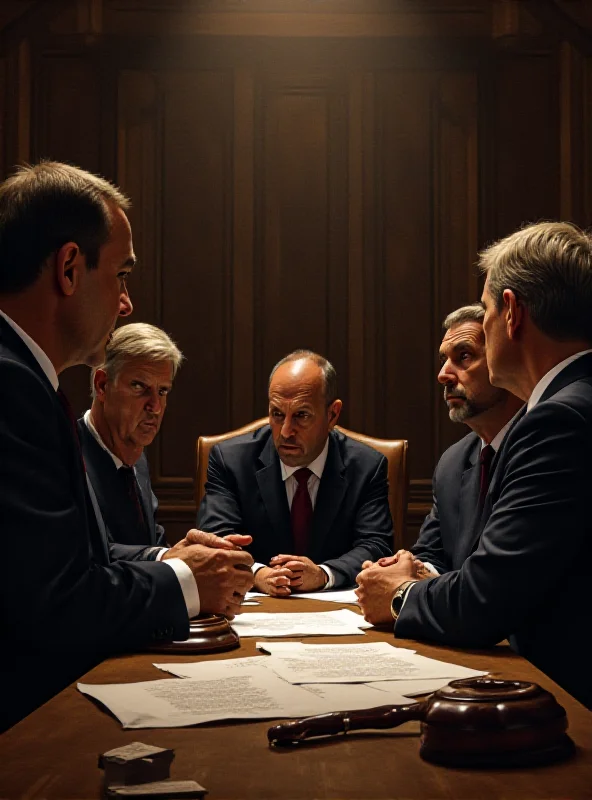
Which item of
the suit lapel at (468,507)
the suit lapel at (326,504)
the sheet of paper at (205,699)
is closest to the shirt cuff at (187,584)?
the sheet of paper at (205,699)

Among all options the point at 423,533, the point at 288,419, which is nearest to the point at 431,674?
the point at 423,533

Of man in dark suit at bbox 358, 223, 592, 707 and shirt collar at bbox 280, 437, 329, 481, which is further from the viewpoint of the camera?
shirt collar at bbox 280, 437, 329, 481

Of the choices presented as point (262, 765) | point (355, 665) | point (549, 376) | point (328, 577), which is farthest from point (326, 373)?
point (262, 765)

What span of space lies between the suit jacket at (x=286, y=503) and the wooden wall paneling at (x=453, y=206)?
6.08ft

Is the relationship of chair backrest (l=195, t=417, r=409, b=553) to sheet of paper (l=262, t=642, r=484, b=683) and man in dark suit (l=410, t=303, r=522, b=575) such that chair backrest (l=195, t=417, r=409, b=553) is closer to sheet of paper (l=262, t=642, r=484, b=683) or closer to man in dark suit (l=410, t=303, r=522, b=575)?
man in dark suit (l=410, t=303, r=522, b=575)

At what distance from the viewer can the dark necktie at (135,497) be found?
3.38 m

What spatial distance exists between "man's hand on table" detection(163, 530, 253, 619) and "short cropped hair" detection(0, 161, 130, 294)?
68cm

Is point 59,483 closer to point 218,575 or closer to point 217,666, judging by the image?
point 217,666

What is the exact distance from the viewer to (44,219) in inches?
74.1

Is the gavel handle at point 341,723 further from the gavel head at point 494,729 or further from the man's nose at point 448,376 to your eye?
the man's nose at point 448,376

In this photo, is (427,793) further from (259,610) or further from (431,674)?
(259,610)

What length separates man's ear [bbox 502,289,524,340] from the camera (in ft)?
6.97

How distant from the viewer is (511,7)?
547cm

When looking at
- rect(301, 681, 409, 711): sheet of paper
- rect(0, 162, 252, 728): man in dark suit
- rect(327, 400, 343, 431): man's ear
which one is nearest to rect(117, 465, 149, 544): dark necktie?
rect(327, 400, 343, 431): man's ear
